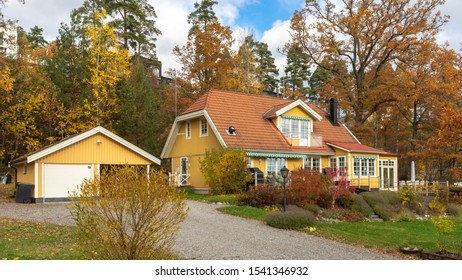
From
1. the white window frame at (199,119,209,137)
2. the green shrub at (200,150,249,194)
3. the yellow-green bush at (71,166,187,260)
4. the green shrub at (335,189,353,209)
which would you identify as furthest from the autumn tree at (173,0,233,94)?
the yellow-green bush at (71,166,187,260)

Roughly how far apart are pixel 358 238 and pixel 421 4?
26307mm

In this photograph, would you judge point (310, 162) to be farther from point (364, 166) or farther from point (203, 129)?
point (203, 129)

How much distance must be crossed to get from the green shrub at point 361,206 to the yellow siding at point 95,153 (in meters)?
10.0

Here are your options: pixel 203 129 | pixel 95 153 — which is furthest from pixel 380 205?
pixel 95 153

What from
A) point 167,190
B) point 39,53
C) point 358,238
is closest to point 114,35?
point 39,53

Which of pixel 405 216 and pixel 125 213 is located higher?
pixel 125 213

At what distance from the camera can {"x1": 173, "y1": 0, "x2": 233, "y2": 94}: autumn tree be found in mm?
34594

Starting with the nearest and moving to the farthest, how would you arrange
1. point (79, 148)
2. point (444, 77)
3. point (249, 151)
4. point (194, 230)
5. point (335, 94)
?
1. point (194, 230)
2. point (79, 148)
3. point (249, 151)
4. point (444, 77)
5. point (335, 94)

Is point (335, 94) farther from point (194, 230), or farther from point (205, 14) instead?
point (194, 230)

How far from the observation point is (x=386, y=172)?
29.9 meters

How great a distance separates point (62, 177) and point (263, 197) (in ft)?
30.2

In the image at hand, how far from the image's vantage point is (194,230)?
1202 cm

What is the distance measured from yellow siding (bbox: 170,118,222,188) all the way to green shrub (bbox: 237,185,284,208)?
5.50 meters

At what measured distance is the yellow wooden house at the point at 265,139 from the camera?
919 inches
